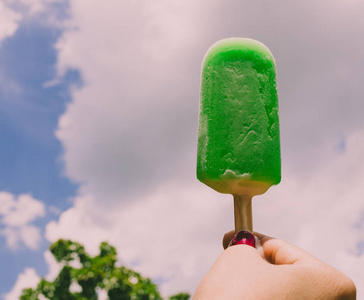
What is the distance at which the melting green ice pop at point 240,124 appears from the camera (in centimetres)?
246

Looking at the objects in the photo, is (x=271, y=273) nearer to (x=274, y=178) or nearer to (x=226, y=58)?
(x=274, y=178)

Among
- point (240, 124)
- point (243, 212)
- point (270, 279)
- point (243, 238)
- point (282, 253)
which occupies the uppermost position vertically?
point (240, 124)

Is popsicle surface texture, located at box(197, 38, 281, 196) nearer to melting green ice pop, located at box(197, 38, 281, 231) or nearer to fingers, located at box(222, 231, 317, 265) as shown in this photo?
melting green ice pop, located at box(197, 38, 281, 231)

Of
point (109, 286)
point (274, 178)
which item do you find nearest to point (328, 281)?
point (274, 178)

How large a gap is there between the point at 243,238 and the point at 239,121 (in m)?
0.72

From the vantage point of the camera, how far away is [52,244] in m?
14.9

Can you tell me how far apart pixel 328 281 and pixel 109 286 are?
43.7ft

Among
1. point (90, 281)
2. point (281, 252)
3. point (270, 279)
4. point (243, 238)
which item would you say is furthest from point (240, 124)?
point (90, 281)

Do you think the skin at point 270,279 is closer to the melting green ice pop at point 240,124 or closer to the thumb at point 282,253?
the thumb at point 282,253

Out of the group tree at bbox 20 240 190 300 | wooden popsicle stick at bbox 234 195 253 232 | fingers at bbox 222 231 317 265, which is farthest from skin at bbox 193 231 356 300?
tree at bbox 20 240 190 300

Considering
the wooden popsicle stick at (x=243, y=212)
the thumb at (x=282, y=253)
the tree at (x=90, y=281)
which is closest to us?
the thumb at (x=282, y=253)

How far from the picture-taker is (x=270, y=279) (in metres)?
1.76

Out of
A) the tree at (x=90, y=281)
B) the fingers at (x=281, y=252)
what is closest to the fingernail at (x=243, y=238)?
the fingers at (x=281, y=252)

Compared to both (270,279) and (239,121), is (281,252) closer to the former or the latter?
(270,279)
